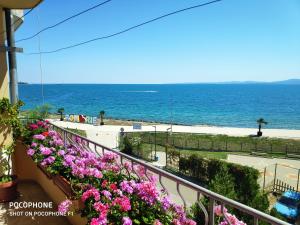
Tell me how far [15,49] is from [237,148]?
80.1 ft

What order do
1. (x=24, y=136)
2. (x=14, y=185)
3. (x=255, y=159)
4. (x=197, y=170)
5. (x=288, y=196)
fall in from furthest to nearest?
(x=255, y=159) < (x=197, y=170) < (x=288, y=196) < (x=24, y=136) < (x=14, y=185)

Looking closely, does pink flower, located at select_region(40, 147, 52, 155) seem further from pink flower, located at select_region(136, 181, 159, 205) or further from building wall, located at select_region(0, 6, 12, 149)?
pink flower, located at select_region(136, 181, 159, 205)

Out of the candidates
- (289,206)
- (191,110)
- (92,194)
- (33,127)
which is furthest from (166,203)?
(191,110)

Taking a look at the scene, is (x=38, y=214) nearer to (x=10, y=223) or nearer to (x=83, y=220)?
(x=10, y=223)

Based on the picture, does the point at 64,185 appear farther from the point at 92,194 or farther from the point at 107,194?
the point at 107,194

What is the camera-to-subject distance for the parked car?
11066 mm

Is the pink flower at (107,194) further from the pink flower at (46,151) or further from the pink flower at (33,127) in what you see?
the pink flower at (33,127)

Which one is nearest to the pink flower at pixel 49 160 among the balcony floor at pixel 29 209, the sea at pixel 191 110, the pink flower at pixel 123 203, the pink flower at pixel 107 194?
the balcony floor at pixel 29 209

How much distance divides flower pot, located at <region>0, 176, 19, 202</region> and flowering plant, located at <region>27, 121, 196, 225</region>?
5.33ft

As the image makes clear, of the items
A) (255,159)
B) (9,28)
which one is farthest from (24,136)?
(255,159)

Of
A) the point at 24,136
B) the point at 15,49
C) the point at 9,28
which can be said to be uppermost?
the point at 9,28

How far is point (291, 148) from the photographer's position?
26.4 m

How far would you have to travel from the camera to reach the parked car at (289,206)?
36.3ft

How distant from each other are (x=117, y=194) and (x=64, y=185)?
110cm
